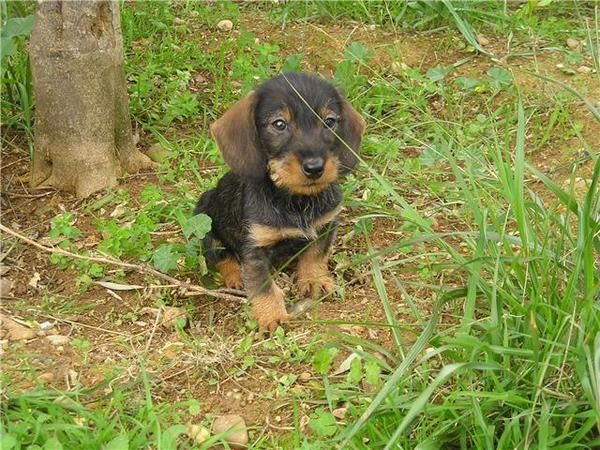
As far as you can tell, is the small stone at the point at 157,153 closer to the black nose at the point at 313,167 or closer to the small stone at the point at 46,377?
the black nose at the point at 313,167

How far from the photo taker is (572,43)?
227 inches

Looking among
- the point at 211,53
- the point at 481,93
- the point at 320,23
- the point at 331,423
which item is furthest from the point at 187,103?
the point at 331,423

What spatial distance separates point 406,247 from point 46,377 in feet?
5.63

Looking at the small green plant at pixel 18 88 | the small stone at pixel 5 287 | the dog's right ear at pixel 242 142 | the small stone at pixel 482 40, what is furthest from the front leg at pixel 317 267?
the small stone at pixel 482 40

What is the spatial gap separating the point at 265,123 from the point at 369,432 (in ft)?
4.93

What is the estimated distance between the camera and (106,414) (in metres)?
2.90

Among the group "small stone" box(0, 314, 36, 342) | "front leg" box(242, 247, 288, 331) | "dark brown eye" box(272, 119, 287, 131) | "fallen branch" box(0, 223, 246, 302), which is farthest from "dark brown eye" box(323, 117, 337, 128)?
"small stone" box(0, 314, 36, 342)

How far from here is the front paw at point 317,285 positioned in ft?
12.6

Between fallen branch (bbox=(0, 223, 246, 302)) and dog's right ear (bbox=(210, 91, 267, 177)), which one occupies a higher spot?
dog's right ear (bbox=(210, 91, 267, 177))

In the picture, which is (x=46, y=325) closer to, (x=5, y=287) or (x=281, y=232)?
(x=5, y=287)

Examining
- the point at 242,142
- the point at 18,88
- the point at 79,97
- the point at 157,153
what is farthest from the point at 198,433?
the point at 18,88

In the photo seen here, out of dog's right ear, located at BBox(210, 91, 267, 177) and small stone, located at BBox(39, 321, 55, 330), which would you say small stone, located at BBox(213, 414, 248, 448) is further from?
dog's right ear, located at BBox(210, 91, 267, 177)

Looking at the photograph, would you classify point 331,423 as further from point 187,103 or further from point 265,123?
point 187,103

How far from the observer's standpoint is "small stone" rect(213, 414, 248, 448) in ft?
9.55
